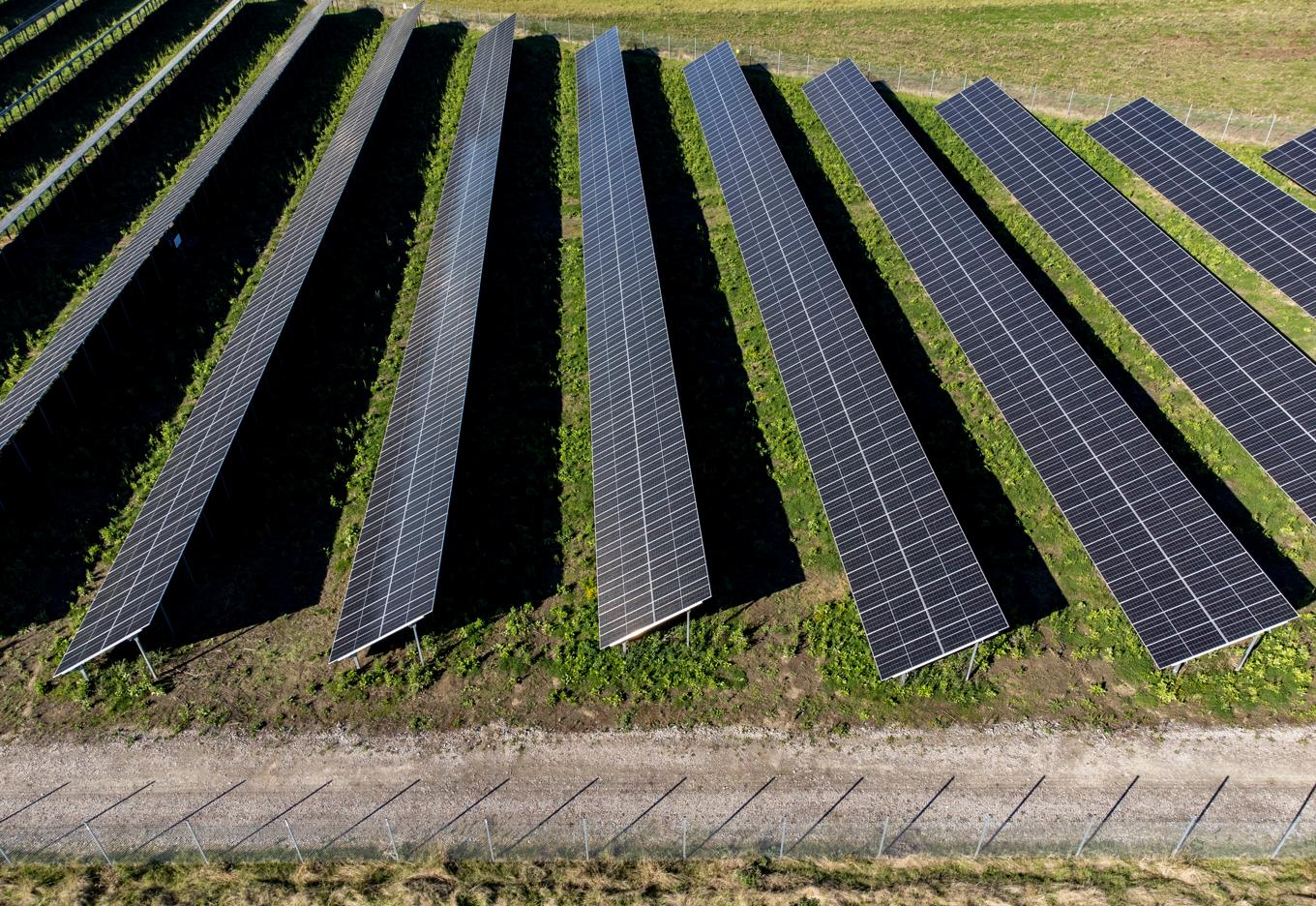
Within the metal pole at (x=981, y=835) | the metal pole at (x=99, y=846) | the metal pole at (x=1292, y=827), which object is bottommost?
the metal pole at (x=1292, y=827)

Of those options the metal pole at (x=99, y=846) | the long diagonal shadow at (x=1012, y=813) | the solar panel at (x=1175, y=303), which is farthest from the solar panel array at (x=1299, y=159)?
the metal pole at (x=99, y=846)


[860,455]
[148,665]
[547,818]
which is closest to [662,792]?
[547,818]

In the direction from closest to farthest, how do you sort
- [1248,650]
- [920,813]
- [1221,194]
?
[920,813], [1248,650], [1221,194]

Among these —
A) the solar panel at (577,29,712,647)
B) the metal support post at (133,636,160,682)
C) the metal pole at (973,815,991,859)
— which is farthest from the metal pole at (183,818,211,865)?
the metal pole at (973,815,991,859)

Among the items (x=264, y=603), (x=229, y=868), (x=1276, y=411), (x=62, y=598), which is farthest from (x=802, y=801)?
(x=62, y=598)

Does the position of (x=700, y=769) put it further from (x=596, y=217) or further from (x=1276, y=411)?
(x=596, y=217)

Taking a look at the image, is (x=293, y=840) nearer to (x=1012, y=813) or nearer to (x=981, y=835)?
(x=981, y=835)

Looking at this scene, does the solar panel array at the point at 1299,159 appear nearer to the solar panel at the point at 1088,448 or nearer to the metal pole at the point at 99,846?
the solar panel at the point at 1088,448
